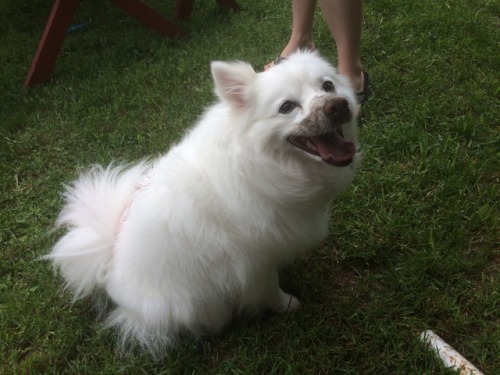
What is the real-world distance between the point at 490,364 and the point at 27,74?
409cm

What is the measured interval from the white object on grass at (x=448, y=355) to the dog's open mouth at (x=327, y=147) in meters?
0.84

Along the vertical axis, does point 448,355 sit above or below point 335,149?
below

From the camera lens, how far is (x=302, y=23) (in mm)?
3182

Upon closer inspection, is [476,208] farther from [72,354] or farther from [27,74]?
[27,74]

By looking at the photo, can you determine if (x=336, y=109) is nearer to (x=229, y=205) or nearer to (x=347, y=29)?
(x=229, y=205)

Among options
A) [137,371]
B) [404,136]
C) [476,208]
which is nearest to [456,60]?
Answer: [404,136]

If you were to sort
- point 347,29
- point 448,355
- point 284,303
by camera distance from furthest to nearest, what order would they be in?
point 347,29 → point 284,303 → point 448,355

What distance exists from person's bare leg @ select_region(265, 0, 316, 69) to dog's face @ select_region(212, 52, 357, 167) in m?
1.55

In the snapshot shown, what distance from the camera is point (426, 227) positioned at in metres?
2.32

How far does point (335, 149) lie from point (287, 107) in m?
0.23

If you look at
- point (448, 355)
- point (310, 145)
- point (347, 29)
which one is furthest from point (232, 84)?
point (347, 29)

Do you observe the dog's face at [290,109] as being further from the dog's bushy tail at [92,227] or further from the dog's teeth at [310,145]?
the dog's bushy tail at [92,227]

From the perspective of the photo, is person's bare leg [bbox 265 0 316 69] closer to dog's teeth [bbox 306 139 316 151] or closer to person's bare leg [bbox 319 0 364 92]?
person's bare leg [bbox 319 0 364 92]

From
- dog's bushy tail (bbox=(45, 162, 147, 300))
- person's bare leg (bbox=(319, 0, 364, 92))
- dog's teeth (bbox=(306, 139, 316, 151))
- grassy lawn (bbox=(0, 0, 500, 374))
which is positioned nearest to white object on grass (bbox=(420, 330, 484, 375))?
grassy lawn (bbox=(0, 0, 500, 374))
